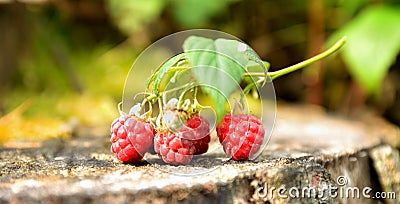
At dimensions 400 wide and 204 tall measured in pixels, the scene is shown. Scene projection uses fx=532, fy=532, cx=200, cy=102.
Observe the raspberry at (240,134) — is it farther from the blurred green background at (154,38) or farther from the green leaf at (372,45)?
the green leaf at (372,45)

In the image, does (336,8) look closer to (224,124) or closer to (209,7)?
(209,7)

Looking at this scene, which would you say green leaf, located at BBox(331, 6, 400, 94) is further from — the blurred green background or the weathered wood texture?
the weathered wood texture

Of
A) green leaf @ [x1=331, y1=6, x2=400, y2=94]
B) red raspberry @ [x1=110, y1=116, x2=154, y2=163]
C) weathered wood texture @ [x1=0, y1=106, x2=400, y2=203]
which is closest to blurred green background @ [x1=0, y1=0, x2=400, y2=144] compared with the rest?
green leaf @ [x1=331, y1=6, x2=400, y2=94]

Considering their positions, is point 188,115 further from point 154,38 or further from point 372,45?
point 154,38

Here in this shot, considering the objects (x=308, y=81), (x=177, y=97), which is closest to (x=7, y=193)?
(x=177, y=97)

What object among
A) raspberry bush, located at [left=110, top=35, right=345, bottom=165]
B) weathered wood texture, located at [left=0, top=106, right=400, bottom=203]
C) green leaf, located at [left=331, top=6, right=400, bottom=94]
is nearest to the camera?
weathered wood texture, located at [left=0, top=106, right=400, bottom=203]

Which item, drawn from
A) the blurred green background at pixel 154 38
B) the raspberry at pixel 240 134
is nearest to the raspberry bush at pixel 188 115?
the raspberry at pixel 240 134
